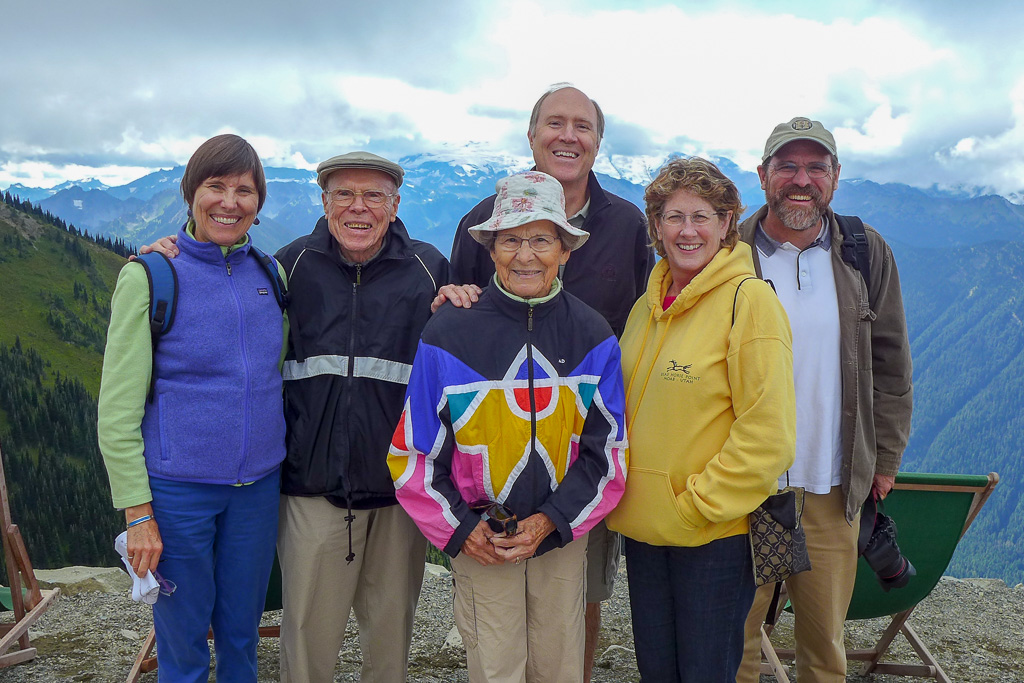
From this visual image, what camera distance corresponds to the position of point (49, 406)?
30.5 feet

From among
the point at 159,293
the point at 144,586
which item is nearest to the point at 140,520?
the point at 144,586

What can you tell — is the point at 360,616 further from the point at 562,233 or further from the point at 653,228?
the point at 653,228

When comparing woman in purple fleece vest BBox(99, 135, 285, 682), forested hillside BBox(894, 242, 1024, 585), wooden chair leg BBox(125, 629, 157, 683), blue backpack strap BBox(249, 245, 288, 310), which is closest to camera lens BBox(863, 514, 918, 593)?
woman in purple fleece vest BBox(99, 135, 285, 682)

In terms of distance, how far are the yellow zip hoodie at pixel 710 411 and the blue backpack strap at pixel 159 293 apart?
2063 millimetres

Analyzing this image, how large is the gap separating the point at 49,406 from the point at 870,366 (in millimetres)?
10584

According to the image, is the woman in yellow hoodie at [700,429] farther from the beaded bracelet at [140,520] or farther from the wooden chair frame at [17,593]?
the wooden chair frame at [17,593]

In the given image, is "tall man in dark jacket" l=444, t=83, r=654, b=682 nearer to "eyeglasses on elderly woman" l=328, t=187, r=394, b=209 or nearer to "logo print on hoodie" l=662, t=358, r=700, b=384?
"eyeglasses on elderly woman" l=328, t=187, r=394, b=209

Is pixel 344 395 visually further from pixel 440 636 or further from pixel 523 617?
pixel 440 636

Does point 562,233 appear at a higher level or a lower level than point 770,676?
higher

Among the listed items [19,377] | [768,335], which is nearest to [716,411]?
[768,335]

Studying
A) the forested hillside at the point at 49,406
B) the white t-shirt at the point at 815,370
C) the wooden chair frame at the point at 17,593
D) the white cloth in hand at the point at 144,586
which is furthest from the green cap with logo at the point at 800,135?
the forested hillside at the point at 49,406

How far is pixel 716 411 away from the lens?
261 centimetres

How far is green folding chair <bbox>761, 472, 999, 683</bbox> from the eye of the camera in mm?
4203

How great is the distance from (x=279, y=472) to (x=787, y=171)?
10.2ft
